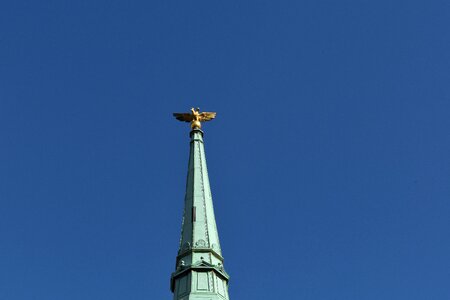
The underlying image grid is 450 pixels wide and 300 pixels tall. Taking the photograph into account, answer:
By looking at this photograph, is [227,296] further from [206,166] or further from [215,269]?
[206,166]

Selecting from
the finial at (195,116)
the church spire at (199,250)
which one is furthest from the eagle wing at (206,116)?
the church spire at (199,250)

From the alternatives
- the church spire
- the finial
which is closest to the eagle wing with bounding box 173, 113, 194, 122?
the finial

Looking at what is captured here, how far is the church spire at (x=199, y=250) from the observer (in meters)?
27.0

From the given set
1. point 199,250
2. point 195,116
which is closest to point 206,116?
point 195,116

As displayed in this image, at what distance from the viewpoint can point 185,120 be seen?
3816 cm

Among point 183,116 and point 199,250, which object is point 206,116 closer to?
point 183,116

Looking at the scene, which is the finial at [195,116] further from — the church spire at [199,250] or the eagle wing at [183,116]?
the church spire at [199,250]

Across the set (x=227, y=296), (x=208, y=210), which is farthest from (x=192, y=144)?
(x=227, y=296)

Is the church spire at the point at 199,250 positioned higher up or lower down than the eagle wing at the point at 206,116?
lower down

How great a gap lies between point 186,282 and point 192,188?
233 inches

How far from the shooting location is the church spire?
2698cm

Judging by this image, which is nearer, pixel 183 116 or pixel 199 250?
pixel 199 250

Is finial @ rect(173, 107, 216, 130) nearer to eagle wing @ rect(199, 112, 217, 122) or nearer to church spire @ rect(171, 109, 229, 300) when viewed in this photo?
eagle wing @ rect(199, 112, 217, 122)

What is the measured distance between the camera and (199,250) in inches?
1116
